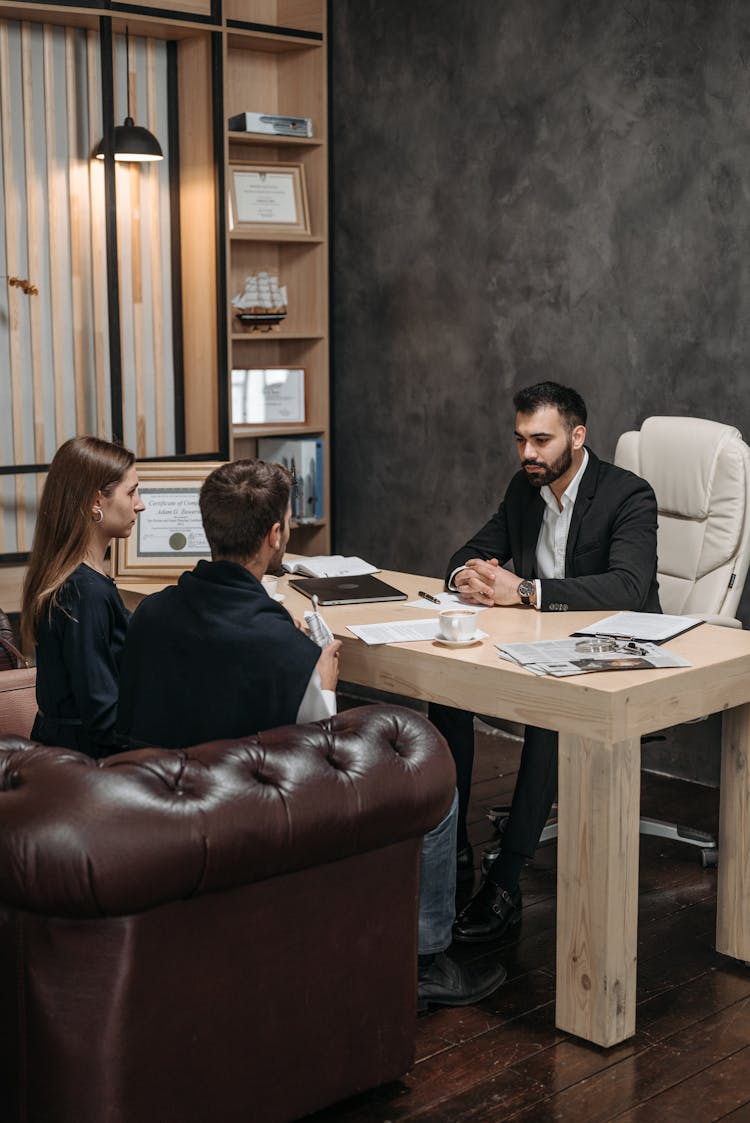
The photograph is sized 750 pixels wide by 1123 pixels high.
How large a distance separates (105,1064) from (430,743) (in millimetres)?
724

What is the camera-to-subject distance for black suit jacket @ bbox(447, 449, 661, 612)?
3.24m

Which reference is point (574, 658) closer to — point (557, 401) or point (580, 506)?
point (580, 506)

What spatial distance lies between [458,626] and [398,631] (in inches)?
8.2

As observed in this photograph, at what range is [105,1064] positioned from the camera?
1.95 meters

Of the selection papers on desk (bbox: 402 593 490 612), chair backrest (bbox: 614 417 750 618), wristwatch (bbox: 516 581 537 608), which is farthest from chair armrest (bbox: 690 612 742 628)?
papers on desk (bbox: 402 593 490 612)

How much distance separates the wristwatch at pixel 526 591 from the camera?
128 inches

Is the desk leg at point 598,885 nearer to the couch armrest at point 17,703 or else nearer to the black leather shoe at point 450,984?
the black leather shoe at point 450,984

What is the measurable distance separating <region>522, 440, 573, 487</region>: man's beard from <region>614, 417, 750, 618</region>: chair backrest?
0.39m

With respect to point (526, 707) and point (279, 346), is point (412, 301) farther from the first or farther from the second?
point (526, 707)

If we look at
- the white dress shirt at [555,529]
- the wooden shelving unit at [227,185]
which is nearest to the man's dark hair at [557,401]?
the white dress shirt at [555,529]

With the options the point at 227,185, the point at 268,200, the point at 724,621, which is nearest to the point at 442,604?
the point at 724,621

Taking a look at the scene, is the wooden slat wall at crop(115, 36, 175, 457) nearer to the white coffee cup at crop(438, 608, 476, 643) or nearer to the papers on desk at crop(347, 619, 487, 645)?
the papers on desk at crop(347, 619, 487, 645)

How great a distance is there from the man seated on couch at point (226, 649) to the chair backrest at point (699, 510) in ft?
4.94

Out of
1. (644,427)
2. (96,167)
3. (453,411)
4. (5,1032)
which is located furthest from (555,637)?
(96,167)
